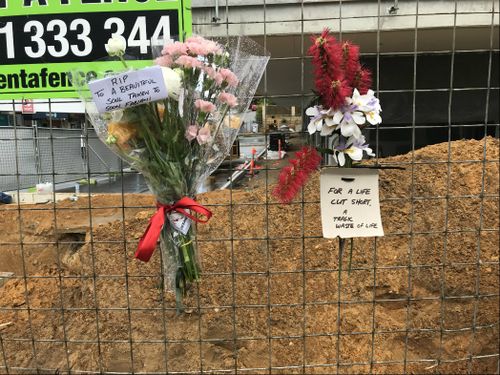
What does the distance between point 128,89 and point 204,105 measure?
11.2 inches

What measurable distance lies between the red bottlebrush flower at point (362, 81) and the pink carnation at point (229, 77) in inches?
18.7

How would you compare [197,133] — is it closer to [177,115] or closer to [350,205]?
Answer: [177,115]

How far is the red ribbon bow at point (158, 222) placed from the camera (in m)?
1.72

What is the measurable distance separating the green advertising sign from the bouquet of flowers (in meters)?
0.68

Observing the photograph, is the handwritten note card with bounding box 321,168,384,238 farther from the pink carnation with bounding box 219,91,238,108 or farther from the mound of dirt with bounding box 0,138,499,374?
the mound of dirt with bounding box 0,138,499,374

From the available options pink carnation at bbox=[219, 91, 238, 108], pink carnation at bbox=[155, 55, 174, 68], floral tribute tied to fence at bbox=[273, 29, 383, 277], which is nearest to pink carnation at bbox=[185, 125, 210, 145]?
pink carnation at bbox=[219, 91, 238, 108]

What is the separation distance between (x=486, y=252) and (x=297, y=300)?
163 cm

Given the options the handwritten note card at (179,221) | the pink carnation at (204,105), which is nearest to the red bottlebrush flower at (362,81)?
the pink carnation at (204,105)

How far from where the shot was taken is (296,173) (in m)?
1.82

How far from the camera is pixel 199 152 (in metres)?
1.81

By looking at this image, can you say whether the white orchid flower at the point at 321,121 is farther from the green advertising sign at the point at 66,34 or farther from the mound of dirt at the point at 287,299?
the mound of dirt at the point at 287,299

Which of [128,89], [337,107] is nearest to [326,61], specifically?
[337,107]

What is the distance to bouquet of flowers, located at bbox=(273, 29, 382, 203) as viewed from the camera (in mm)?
1696

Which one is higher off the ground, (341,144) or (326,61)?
(326,61)
